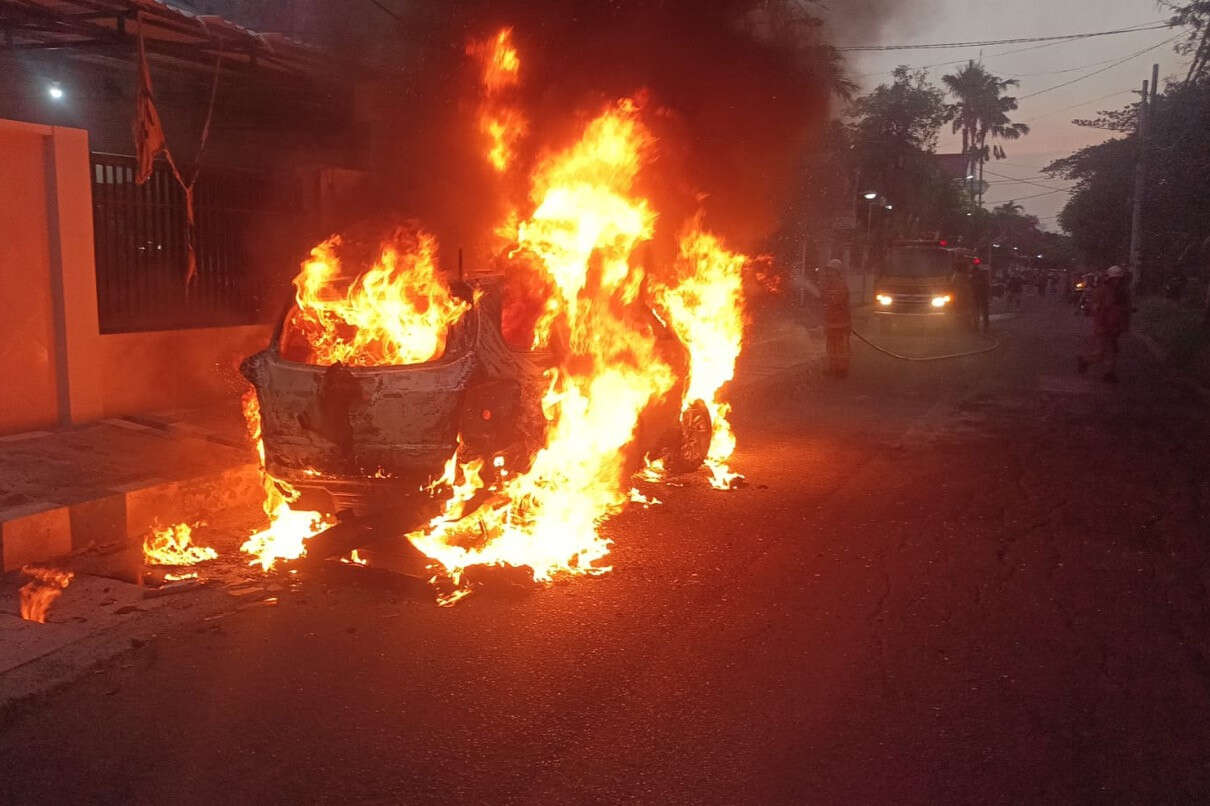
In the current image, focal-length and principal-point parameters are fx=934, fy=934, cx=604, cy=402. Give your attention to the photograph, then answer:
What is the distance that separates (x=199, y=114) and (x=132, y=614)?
10141 mm

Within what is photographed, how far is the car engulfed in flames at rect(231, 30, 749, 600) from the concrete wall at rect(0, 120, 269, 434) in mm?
2618

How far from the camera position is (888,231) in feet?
158

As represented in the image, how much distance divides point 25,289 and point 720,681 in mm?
7397

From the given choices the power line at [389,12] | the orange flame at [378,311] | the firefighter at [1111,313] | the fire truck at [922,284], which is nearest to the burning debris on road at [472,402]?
the orange flame at [378,311]

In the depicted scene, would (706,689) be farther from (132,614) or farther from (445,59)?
(445,59)

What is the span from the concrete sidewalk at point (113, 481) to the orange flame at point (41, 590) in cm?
23

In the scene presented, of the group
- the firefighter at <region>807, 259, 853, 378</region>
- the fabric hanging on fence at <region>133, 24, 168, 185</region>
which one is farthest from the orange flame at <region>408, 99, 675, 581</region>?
the firefighter at <region>807, 259, 853, 378</region>

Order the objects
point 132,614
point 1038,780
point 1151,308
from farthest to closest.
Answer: point 1151,308 < point 132,614 < point 1038,780

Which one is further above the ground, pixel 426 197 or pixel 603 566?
pixel 426 197

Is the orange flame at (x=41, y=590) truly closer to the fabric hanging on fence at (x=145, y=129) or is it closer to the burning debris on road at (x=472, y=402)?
the burning debris on road at (x=472, y=402)

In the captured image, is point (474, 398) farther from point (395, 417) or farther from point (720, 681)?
point (720, 681)

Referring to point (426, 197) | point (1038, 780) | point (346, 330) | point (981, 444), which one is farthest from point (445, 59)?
point (1038, 780)

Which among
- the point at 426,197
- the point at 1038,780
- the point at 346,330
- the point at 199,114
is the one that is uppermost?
the point at 199,114

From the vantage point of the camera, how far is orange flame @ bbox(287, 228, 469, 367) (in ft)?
20.0
